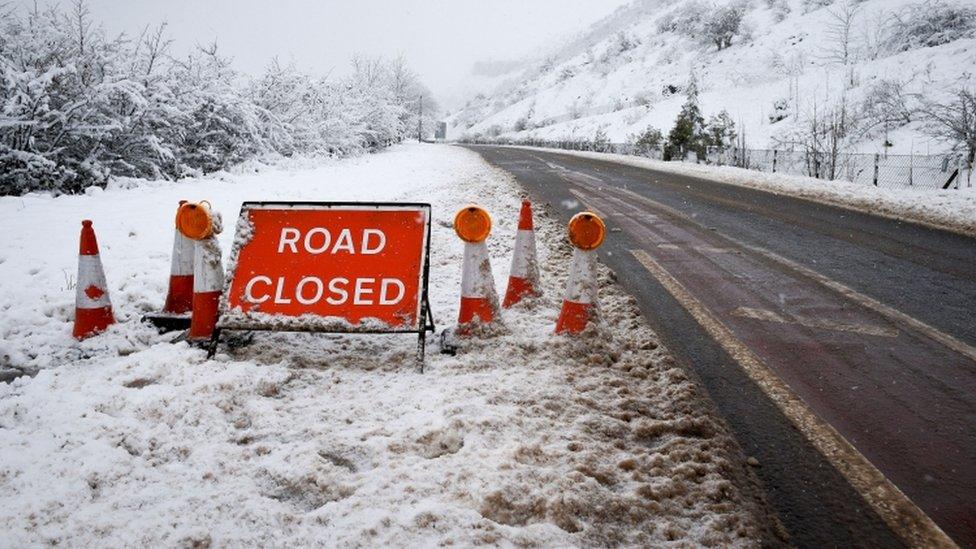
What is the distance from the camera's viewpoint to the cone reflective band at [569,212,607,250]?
369cm

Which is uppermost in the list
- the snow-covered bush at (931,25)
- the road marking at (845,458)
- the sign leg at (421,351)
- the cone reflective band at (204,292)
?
the snow-covered bush at (931,25)

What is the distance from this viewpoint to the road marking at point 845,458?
201 centimetres

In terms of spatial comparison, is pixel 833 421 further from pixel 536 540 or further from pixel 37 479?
pixel 37 479

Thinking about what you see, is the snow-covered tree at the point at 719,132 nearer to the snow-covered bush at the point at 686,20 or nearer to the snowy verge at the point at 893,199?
the snowy verge at the point at 893,199

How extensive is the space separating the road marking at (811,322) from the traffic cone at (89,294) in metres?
4.64

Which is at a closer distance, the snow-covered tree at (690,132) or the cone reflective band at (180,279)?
the cone reflective band at (180,279)

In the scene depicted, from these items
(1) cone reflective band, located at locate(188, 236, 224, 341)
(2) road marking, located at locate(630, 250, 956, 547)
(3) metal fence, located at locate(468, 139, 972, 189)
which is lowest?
(2) road marking, located at locate(630, 250, 956, 547)

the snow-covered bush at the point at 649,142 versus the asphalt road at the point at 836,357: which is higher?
the snow-covered bush at the point at 649,142

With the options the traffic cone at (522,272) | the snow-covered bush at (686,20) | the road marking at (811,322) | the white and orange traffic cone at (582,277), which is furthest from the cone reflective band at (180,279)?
the snow-covered bush at (686,20)

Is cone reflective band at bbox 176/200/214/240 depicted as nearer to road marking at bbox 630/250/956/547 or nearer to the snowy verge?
road marking at bbox 630/250/956/547

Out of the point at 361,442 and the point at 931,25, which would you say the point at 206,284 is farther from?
the point at 931,25

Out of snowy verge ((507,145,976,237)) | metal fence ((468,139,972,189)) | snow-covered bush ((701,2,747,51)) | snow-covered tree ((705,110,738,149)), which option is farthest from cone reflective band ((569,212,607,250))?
snow-covered bush ((701,2,747,51))

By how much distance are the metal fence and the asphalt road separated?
1049 centimetres

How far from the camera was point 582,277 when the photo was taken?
375cm
